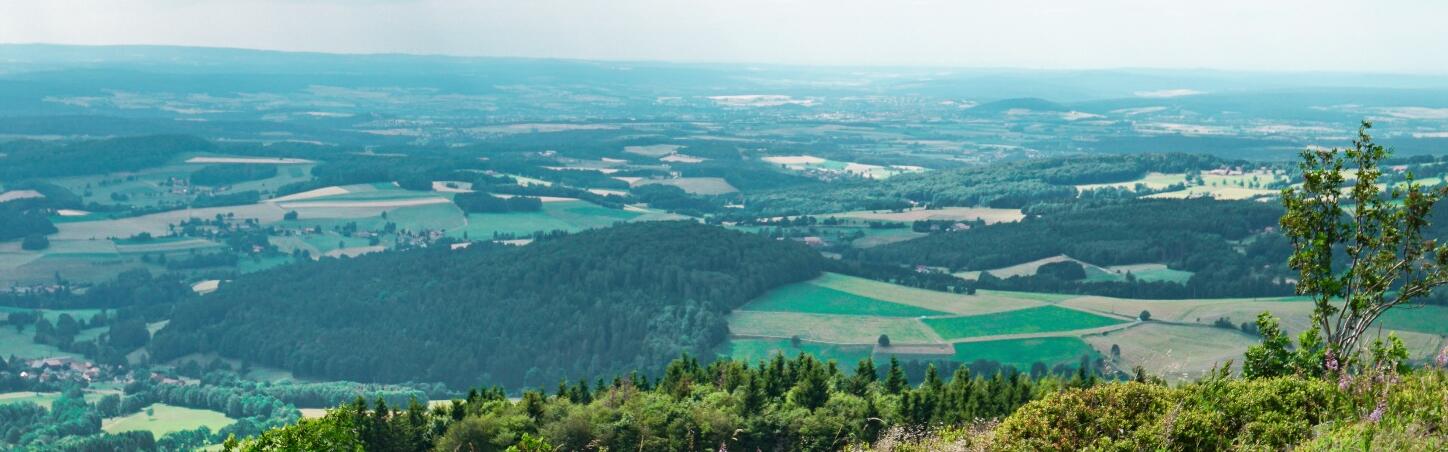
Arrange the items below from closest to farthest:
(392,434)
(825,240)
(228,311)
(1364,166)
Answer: (1364,166) → (392,434) → (228,311) → (825,240)

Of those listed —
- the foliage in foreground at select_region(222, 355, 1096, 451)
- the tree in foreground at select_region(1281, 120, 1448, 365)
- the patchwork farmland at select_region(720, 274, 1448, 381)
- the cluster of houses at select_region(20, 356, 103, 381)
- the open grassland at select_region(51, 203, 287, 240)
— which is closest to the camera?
the tree in foreground at select_region(1281, 120, 1448, 365)

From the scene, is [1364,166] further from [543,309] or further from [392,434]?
[543,309]

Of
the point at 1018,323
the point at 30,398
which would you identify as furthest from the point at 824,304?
the point at 30,398

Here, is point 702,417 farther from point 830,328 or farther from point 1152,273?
point 1152,273

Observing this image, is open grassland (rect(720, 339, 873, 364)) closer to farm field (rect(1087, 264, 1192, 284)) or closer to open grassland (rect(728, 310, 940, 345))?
open grassland (rect(728, 310, 940, 345))

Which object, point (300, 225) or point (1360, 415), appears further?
point (300, 225)

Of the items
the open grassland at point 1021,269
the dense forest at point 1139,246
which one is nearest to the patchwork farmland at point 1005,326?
the dense forest at point 1139,246

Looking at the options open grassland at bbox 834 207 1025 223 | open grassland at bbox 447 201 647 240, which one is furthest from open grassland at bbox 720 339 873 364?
open grassland at bbox 447 201 647 240

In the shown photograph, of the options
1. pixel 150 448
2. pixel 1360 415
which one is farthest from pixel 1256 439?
pixel 150 448
